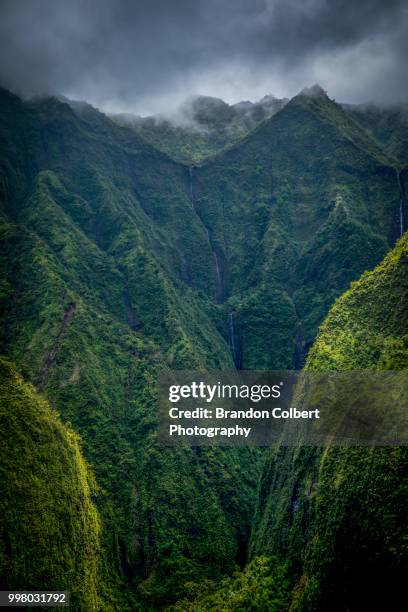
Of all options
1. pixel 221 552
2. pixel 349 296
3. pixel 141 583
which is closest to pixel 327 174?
pixel 349 296

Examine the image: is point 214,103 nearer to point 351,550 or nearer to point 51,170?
point 51,170

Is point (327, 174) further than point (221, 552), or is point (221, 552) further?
point (327, 174)

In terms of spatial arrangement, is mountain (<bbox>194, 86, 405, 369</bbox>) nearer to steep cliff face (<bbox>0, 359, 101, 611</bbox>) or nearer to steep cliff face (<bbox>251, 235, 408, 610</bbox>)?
steep cliff face (<bbox>251, 235, 408, 610</bbox>)

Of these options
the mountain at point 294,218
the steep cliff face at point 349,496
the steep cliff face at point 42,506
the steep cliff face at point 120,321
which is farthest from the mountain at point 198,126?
the steep cliff face at point 42,506

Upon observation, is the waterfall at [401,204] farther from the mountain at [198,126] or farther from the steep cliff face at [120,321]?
the mountain at [198,126]

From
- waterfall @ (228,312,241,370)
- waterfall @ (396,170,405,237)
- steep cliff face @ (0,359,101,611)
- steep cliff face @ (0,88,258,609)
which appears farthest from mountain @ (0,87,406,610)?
steep cliff face @ (0,359,101,611)

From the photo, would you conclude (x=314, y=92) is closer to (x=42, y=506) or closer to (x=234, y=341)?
(x=234, y=341)

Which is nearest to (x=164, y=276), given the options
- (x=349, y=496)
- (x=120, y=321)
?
(x=120, y=321)
